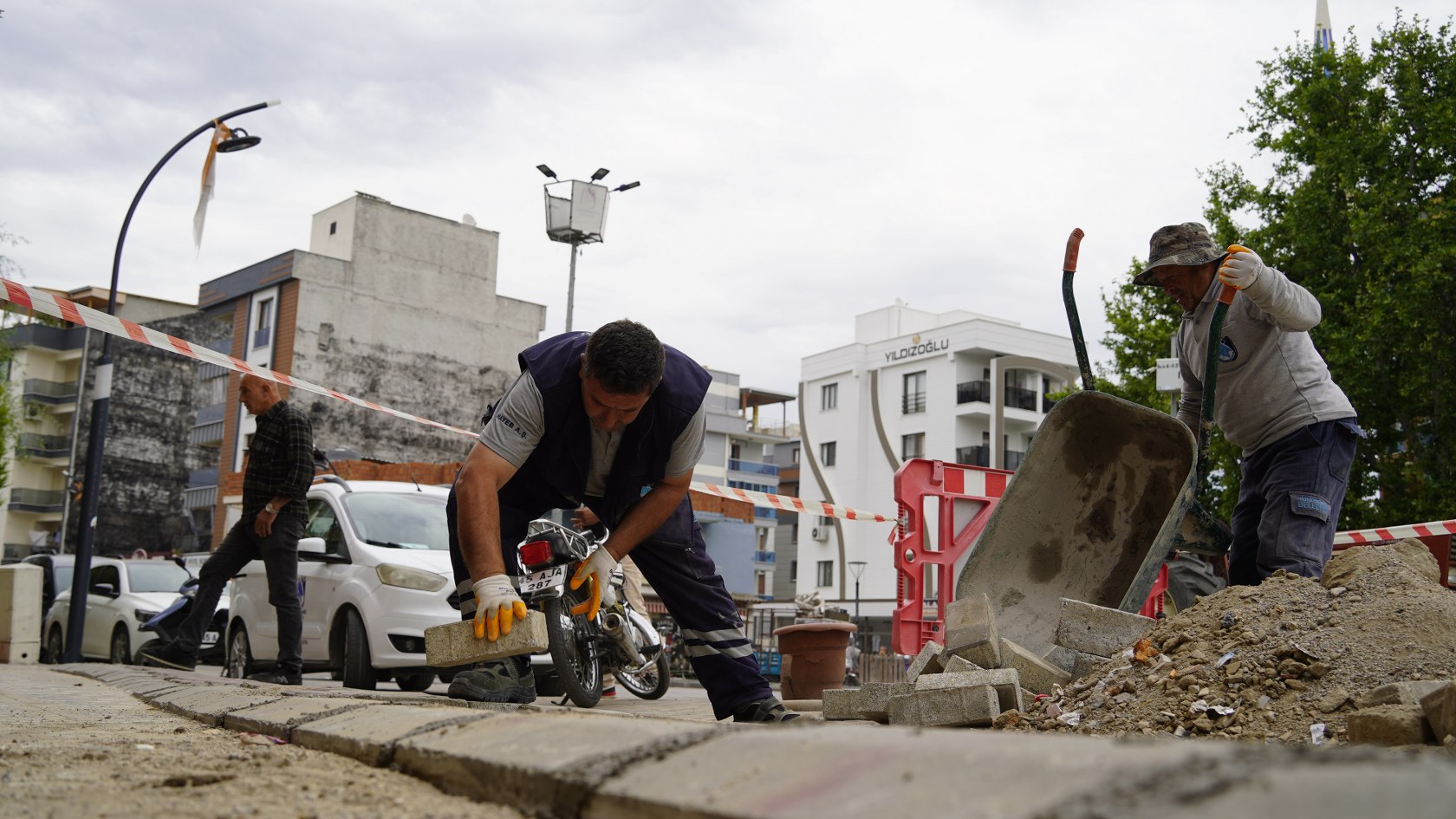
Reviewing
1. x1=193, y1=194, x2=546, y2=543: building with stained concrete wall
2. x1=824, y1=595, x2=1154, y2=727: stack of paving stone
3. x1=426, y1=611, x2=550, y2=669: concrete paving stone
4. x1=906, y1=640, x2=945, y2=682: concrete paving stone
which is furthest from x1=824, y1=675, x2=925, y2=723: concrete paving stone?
x1=193, y1=194, x2=546, y2=543: building with stained concrete wall

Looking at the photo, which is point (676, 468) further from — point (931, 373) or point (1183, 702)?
point (931, 373)

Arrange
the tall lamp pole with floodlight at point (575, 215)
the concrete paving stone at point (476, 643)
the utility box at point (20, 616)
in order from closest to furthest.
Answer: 1. the concrete paving stone at point (476, 643)
2. the utility box at point (20, 616)
3. the tall lamp pole with floodlight at point (575, 215)

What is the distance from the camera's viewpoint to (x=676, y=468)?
15.9 feet

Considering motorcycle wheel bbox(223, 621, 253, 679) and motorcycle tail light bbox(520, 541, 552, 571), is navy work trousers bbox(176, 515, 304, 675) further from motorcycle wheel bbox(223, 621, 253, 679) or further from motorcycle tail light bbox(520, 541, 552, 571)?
motorcycle tail light bbox(520, 541, 552, 571)

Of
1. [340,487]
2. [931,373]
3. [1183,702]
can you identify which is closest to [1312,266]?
[340,487]

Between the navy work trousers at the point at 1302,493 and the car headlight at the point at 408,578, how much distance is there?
5.66 meters

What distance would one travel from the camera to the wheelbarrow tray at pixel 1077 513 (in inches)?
249

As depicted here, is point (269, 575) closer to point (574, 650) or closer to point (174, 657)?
point (174, 657)

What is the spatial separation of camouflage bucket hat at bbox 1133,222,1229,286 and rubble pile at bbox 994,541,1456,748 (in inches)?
53.3

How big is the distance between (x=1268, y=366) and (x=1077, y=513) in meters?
1.36

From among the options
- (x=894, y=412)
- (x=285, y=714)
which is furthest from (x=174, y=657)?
(x=894, y=412)

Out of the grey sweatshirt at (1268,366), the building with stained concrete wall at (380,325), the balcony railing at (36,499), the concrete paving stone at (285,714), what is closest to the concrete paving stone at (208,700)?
the concrete paving stone at (285,714)

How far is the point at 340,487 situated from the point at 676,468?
6.12 meters

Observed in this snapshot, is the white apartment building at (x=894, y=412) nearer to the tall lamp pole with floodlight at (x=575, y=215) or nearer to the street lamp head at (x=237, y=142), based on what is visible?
the tall lamp pole with floodlight at (x=575, y=215)
